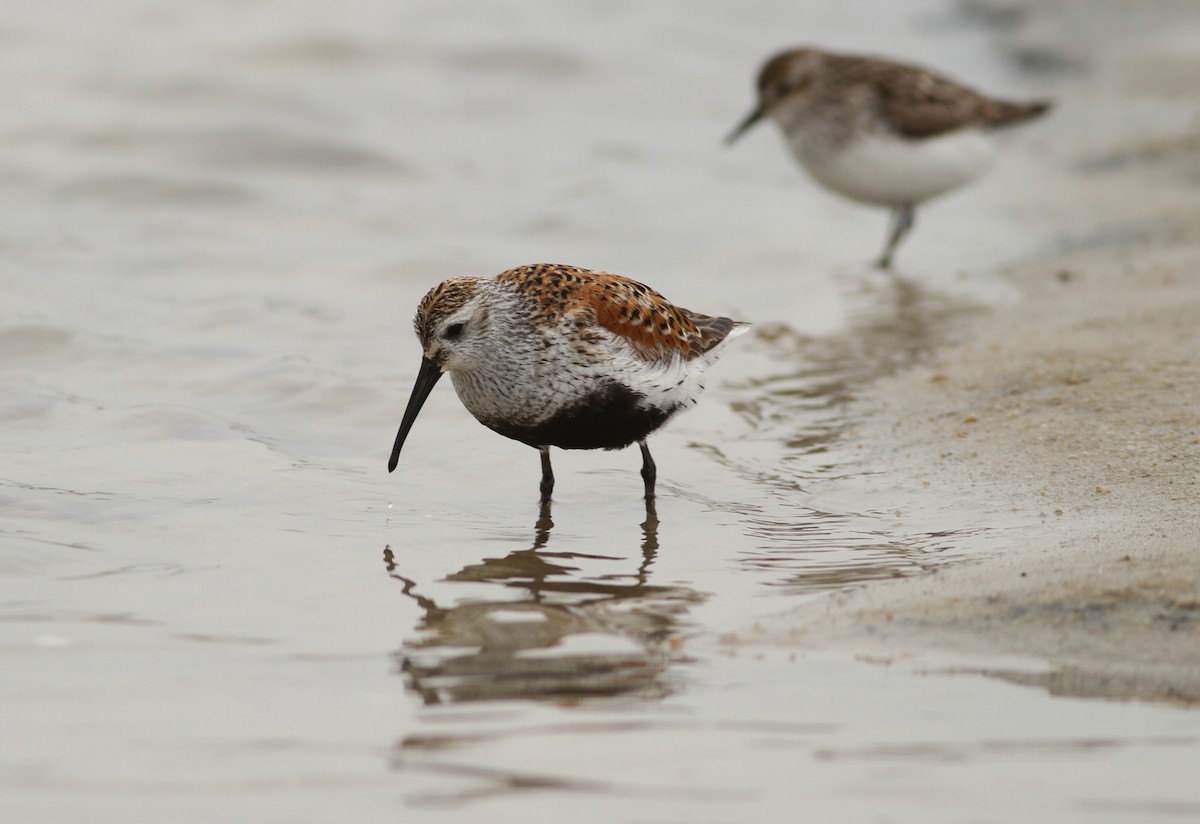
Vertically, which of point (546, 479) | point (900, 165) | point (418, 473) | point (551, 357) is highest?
point (900, 165)

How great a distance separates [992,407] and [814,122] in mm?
4912

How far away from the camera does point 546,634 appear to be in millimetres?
4855

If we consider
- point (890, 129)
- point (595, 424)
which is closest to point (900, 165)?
point (890, 129)

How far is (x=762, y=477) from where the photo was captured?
278 inches

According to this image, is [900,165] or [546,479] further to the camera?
[900,165]

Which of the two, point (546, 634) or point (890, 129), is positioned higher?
point (890, 129)

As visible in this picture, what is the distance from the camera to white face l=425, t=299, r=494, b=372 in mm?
6230

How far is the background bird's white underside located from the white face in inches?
233

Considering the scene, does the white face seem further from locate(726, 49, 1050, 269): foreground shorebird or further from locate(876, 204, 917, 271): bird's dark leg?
locate(876, 204, 917, 271): bird's dark leg

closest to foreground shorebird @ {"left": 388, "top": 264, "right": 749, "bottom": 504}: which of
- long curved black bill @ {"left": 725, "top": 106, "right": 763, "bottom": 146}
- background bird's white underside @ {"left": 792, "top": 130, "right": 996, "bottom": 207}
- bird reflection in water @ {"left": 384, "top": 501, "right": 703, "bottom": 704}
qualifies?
bird reflection in water @ {"left": 384, "top": 501, "right": 703, "bottom": 704}

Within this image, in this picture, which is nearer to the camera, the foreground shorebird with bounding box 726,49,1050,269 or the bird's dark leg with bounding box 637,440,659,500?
the bird's dark leg with bounding box 637,440,659,500

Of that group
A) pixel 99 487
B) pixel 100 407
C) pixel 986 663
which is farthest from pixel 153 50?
pixel 986 663

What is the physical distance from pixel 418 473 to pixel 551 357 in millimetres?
1242

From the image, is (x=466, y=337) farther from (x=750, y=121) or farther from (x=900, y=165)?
(x=750, y=121)
